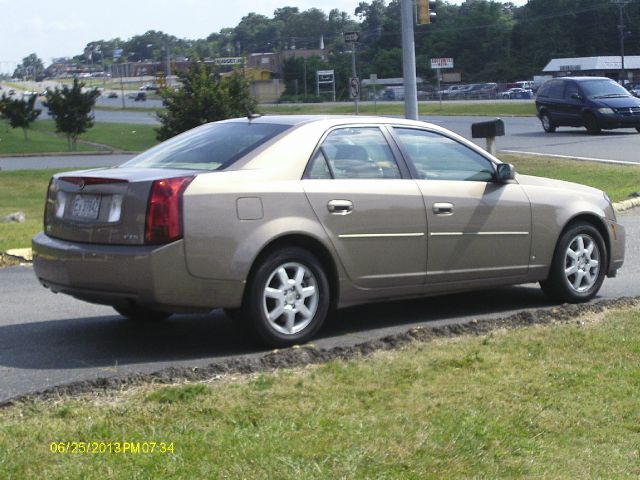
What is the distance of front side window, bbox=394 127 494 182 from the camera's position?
806cm

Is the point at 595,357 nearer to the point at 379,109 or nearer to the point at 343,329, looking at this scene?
the point at 343,329

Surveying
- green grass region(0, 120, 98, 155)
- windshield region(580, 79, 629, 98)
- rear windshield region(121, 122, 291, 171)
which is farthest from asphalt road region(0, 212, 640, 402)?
green grass region(0, 120, 98, 155)

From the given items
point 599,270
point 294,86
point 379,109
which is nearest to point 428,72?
point 294,86

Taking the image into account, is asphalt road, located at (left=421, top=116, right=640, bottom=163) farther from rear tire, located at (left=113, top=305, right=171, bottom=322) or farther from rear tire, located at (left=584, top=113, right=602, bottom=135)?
rear tire, located at (left=113, top=305, right=171, bottom=322)

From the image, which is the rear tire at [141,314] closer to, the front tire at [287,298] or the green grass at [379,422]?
the front tire at [287,298]

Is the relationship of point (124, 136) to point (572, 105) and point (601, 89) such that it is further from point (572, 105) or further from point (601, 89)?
point (601, 89)

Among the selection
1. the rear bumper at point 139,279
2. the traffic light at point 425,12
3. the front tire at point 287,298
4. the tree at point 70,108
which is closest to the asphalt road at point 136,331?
the front tire at point 287,298

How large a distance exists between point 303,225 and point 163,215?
946mm

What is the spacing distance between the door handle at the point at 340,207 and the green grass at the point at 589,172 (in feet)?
36.3

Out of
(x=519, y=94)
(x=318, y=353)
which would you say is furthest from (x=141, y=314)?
(x=519, y=94)

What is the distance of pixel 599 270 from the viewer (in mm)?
8992

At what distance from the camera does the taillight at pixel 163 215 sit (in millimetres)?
6707

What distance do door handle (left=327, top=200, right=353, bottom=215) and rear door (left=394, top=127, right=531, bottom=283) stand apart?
0.68 m

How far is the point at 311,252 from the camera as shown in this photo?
737 cm
